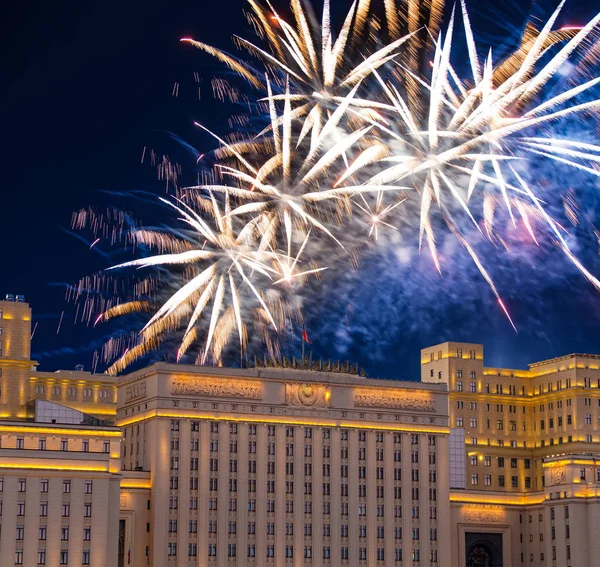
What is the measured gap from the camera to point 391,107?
144625 mm

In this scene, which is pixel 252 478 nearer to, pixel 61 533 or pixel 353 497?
pixel 353 497

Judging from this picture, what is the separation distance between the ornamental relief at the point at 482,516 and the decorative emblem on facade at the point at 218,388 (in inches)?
1303

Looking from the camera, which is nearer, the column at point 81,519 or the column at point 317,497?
the column at point 81,519

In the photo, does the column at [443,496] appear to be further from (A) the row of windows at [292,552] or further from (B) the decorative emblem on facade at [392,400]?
(B) the decorative emblem on facade at [392,400]

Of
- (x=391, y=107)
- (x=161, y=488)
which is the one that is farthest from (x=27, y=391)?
(x=391, y=107)

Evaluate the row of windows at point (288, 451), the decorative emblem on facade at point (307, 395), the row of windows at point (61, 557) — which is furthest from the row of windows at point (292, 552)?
the decorative emblem on facade at point (307, 395)

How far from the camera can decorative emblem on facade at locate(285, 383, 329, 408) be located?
179125 mm

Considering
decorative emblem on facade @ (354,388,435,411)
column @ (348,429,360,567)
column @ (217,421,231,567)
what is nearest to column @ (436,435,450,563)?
decorative emblem on facade @ (354,388,435,411)

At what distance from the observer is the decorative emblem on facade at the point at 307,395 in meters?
179

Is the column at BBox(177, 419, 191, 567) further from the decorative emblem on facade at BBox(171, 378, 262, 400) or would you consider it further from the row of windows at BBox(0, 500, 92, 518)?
the row of windows at BBox(0, 500, 92, 518)

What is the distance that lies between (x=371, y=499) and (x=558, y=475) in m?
25.8

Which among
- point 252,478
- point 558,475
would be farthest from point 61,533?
point 558,475

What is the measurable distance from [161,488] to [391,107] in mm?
52770

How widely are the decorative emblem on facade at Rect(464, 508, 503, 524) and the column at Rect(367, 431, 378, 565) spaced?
15.0 m
